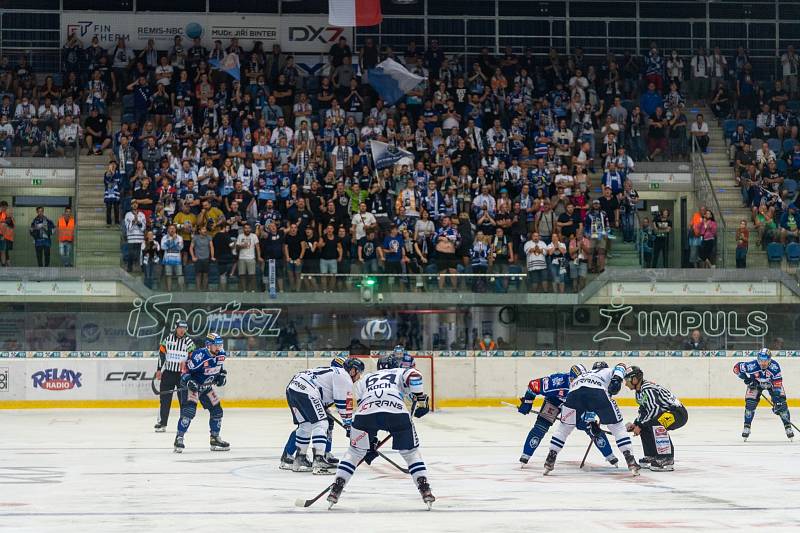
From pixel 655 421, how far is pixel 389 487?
3867 millimetres

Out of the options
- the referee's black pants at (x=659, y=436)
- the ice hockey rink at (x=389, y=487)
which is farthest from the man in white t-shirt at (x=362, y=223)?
the referee's black pants at (x=659, y=436)

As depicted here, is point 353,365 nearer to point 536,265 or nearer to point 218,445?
point 218,445

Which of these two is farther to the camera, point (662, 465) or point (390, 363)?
point (390, 363)

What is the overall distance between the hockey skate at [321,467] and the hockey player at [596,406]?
2.58 metres

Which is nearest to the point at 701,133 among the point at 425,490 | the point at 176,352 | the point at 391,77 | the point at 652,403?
the point at 391,77

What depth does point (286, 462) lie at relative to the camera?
1611 cm

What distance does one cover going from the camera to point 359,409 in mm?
12711

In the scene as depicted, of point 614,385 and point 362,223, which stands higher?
point 362,223

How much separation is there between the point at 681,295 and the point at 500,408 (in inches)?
178

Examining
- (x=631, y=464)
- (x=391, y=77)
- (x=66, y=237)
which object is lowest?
(x=631, y=464)

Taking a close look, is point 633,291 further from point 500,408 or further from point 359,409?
point 359,409

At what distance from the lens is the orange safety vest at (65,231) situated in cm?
2694

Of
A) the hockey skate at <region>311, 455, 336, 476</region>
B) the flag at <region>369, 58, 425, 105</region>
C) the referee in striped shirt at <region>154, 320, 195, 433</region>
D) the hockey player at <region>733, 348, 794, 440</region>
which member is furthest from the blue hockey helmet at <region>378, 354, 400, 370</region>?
the flag at <region>369, 58, 425, 105</region>

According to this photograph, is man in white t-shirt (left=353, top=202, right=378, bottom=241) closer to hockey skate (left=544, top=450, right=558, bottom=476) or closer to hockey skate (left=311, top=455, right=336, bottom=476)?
hockey skate (left=311, top=455, right=336, bottom=476)
